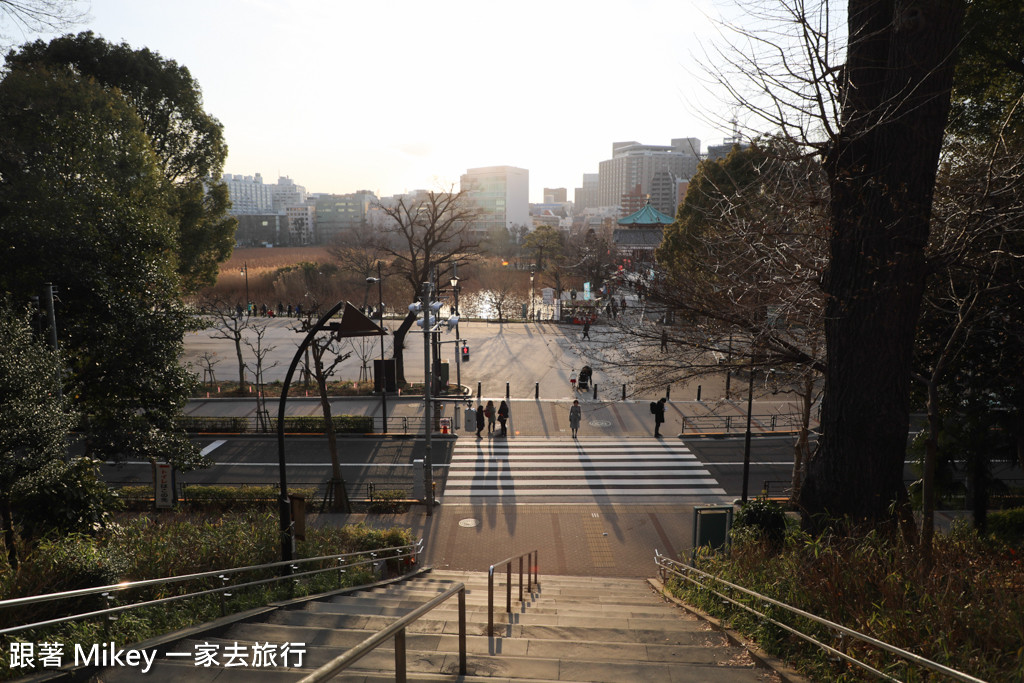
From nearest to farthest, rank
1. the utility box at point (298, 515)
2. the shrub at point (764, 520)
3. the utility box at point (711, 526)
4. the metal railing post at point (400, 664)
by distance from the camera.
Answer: the metal railing post at point (400, 664) < the shrub at point (764, 520) < the utility box at point (298, 515) < the utility box at point (711, 526)

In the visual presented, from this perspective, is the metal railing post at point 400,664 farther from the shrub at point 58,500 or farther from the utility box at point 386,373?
the utility box at point 386,373

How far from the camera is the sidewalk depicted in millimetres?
22484

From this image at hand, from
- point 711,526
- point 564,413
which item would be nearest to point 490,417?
point 564,413

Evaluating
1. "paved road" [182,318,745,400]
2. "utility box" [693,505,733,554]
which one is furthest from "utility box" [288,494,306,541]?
"paved road" [182,318,745,400]

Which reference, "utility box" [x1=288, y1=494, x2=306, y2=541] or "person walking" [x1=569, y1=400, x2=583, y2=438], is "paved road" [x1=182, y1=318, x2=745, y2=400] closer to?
"person walking" [x1=569, y1=400, x2=583, y2=438]

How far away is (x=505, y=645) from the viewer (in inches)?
227

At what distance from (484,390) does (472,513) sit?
11036mm

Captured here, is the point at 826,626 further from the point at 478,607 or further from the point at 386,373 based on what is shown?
the point at 386,373

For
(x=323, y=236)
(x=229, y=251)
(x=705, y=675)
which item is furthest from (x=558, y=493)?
(x=323, y=236)

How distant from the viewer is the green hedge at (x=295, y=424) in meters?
21.9

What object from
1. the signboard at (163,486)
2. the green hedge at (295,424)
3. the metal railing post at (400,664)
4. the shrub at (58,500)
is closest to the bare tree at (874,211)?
the metal railing post at (400,664)

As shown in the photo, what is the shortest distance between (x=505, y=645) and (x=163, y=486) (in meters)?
12.1

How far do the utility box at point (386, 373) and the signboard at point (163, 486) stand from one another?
33.3 ft

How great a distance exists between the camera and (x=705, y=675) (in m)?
4.74
